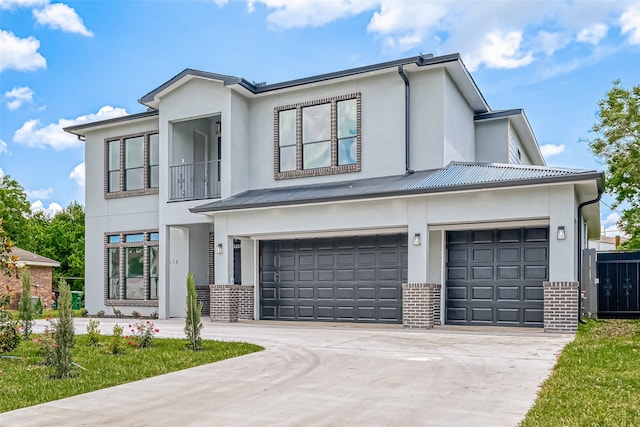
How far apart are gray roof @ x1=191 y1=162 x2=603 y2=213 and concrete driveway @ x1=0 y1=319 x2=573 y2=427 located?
3.58 m

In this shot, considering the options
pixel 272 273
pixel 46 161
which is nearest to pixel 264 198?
pixel 272 273

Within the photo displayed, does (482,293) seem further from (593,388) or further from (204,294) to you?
(204,294)

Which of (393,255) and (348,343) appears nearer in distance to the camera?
(348,343)

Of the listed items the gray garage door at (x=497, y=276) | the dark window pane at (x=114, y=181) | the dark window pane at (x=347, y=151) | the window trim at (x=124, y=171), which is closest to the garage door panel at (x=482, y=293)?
the gray garage door at (x=497, y=276)

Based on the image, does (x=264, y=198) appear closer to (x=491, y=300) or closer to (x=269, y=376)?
(x=491, y=300)

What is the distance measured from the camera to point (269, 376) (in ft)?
26.5

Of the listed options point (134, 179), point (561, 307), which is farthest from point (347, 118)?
point (134, 179)

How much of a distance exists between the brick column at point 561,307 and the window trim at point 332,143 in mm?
6259

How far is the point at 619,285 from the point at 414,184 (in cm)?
706

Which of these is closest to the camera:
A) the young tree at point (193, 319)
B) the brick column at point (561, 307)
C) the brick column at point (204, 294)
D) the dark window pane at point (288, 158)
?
the young tree at point (193, 319)

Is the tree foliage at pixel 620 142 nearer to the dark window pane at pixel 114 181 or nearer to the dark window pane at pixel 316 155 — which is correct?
the dark window pane at pixel 316 155

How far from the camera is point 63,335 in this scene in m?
8.02

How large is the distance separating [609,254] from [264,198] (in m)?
9.95

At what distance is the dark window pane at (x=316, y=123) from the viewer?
17250 mm
